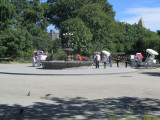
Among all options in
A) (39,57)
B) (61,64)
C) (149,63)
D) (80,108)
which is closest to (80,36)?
(39,57)

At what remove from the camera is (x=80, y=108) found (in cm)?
643

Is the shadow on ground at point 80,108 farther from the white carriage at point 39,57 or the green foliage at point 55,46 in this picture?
the green foliage at point 55,46

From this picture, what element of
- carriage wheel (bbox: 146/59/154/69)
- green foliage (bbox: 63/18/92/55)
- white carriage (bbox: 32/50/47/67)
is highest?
green foliage (bbox: 63/18/92/55)

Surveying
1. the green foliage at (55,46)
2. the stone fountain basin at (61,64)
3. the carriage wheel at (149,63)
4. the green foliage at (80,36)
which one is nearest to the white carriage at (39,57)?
the stone fountain basin at (61,64)

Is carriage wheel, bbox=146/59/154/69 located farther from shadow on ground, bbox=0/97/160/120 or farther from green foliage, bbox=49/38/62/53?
green foliage, bbox=49/38/62/53

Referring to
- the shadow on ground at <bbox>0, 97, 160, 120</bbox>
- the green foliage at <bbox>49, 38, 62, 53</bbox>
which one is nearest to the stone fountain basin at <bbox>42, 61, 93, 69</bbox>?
the shadow on ground at <bbox>0, 97, 160, 120</bbox>

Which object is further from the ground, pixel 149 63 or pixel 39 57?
pixel 39 57

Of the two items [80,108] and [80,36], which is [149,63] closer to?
[80,108]

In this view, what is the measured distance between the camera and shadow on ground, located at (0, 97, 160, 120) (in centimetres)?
560

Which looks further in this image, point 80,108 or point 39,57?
point 39,57

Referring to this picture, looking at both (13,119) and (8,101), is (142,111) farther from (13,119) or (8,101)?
(8,101)

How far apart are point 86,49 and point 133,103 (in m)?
42.6

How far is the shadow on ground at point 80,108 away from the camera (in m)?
5.60

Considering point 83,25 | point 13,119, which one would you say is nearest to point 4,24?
point 83,25
